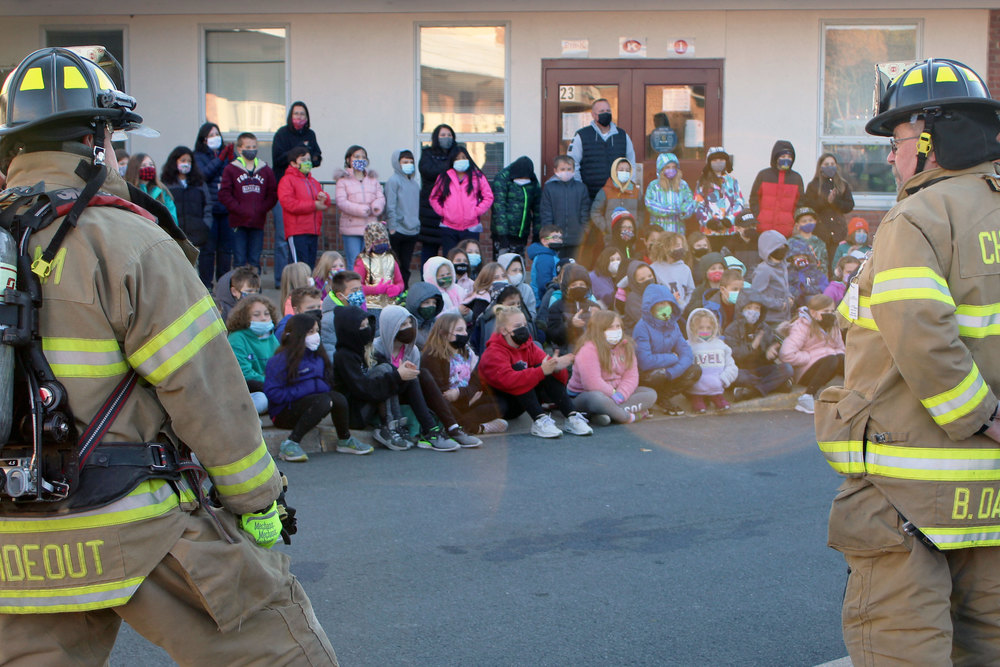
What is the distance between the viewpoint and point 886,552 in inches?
119

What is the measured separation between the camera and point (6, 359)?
8.13ft

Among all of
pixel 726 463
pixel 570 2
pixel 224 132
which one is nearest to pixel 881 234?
pixel 726 463

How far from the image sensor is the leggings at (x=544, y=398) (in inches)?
348

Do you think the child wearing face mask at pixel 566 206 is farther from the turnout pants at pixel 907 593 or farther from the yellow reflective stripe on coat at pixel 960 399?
the yellow reflective stripe on coat at pixel 960 399

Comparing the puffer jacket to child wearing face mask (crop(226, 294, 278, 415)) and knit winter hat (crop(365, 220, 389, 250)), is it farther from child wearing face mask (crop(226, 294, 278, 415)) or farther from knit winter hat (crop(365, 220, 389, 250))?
child wearing face mask (crop(226, 294, 278, 415))

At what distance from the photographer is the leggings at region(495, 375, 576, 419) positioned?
884 centimetres

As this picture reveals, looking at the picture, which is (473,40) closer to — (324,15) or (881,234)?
(324,15)

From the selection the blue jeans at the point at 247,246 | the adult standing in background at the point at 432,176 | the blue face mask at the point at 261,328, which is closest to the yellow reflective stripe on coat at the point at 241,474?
the blue face mask at the point at 261,328

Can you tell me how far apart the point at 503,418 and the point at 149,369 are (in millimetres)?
6493

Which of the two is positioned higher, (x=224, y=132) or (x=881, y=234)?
(x=224, y=132)

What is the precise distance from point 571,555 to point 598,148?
7888 mm

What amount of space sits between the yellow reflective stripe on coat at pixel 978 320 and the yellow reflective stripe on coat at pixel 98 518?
2.23 metres

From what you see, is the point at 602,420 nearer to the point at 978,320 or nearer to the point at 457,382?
the point at 457,382

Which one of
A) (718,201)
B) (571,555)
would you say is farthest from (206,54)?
(571,555)
